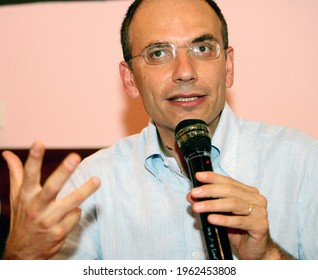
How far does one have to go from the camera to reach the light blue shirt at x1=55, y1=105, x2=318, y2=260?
50.3 inches

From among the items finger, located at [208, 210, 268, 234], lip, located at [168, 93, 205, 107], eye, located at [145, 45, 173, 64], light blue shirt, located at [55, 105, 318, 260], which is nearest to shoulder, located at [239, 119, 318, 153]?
light blue shirt, located at [55, 105, 318, 260]

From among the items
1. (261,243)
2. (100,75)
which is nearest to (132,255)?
(261,243)

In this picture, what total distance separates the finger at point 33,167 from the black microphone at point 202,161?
0.32m

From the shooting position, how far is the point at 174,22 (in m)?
1.30

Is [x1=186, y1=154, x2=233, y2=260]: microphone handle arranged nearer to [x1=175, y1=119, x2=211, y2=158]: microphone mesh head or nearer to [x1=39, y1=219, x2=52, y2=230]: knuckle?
[x1=175, y1=119, x2=211, y2=158]: microphone mesh head

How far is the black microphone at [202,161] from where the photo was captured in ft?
2.76

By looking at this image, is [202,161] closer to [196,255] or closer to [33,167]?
[33,167]

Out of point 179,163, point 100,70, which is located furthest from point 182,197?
point 100,70

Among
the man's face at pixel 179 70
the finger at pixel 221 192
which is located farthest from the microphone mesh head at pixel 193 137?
the man's face at pixel 179 70
